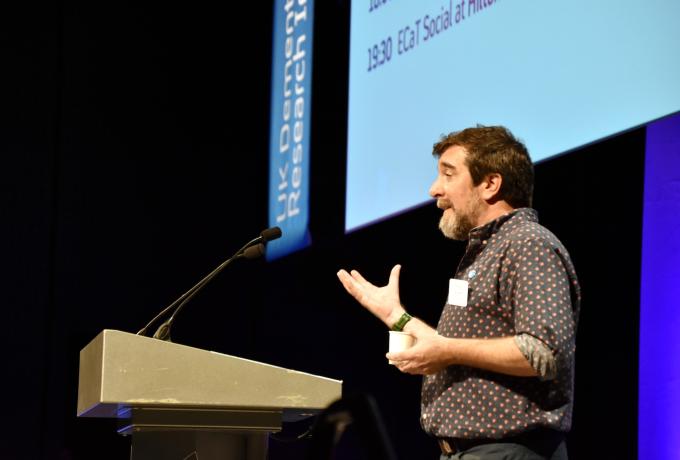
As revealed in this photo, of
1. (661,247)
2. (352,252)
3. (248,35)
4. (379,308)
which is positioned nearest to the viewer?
(379,308)

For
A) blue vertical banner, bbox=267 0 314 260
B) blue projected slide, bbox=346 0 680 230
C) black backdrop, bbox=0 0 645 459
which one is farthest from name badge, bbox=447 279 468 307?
blue vertical banner, bbox=267 0 314 260

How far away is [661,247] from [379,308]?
4.31 ft

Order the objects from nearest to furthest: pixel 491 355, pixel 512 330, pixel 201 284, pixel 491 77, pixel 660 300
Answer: pixel 491 355
pixel 512 330
pixel 201 284
pixel 660 300
pixel 491 77

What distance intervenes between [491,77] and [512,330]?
5.37 feet

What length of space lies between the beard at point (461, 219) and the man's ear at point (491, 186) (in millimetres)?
25

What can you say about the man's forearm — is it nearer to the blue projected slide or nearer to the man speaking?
the man speaking

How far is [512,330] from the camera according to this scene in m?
2.06

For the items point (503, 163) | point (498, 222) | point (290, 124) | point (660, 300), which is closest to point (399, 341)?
point (498, 222)

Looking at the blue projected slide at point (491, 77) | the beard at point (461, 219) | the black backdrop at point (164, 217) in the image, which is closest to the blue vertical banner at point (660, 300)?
the blue projected slide at point (491, 77)

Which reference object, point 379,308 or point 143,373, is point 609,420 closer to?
point 379,308

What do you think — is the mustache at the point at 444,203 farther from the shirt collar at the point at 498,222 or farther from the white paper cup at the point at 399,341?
the white paper cup at the point at 399,341

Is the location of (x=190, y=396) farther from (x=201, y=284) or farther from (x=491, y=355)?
(x=491, y=355)

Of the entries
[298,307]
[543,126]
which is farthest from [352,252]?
[543,126]

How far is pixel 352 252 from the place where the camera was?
17.8ft
